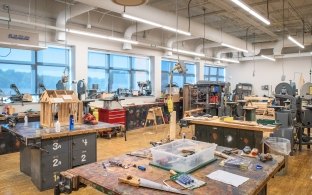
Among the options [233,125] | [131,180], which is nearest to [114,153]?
[233,125]

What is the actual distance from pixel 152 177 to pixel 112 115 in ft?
15.7

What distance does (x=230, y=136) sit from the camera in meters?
4.10

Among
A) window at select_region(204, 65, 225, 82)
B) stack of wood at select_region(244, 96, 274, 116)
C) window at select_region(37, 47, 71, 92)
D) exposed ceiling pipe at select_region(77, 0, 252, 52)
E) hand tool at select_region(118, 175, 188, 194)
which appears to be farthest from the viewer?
window at select_region(204, 65, 225, 82)

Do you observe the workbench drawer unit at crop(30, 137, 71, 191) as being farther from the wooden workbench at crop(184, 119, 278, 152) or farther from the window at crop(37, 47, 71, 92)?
the window at crop(37, 47, 71, 92)

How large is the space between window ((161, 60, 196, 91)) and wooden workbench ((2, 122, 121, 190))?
19.2ft

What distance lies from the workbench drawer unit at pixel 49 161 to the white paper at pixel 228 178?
6.89 feet

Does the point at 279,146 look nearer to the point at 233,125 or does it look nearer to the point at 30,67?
the point at 233,125

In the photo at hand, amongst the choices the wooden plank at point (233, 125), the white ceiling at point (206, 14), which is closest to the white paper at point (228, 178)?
the wooden plank at point (233, 125)

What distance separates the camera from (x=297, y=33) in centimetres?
995

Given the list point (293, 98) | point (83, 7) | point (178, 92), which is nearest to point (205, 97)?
point (178, 92)

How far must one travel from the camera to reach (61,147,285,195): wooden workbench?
1.46 metres

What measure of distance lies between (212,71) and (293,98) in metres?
8.36

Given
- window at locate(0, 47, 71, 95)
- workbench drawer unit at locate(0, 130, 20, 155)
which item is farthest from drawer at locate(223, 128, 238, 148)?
window at locate(0, 47, 71, 95)

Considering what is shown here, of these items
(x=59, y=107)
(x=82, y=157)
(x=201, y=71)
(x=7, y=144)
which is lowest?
(x=7, y=144)
